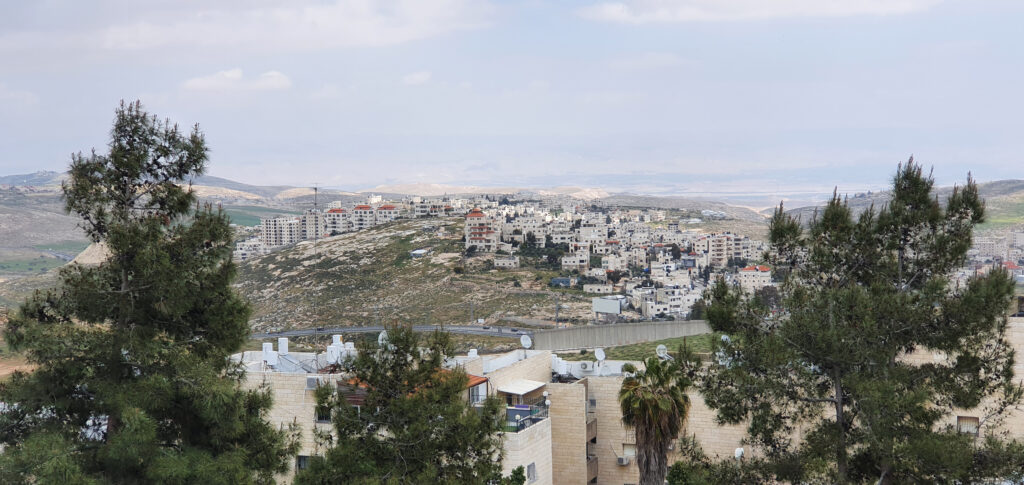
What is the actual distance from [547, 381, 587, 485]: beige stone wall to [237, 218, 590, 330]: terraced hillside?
55498 millimetres

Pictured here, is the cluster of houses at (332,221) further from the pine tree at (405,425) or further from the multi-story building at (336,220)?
the pine tree at (405,425)

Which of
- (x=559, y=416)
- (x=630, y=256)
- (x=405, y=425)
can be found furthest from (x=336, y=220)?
(x=405, y=425)

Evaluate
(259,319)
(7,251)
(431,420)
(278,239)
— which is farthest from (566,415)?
(7,251)

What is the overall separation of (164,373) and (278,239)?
581 feet

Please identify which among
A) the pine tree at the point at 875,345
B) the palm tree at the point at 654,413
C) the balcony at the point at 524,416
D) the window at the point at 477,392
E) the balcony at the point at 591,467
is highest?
the pine tree at the point at 875,345

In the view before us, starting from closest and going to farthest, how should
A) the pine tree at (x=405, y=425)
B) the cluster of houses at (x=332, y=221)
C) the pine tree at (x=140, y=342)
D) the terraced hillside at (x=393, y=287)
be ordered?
the pine tree at (x=140, y=342), the pine tree at (x=405, y=425), the terraced hillside at (x=393, y=287), the cluster of houses at (x=332, y=221)

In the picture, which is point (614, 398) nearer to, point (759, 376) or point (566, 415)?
point (566, 415)

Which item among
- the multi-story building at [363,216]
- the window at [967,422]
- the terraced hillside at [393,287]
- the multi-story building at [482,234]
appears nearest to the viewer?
the window at [967,422]

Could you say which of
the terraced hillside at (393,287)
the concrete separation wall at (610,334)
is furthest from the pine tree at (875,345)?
the terraced hillside at (393,287)

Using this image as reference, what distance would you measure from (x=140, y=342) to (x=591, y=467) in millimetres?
11645

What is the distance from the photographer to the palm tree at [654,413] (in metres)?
14.9

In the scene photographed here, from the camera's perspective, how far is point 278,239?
604ft

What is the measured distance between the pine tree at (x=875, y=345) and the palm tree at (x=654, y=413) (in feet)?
4.92

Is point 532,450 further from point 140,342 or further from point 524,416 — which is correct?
point 140,342
